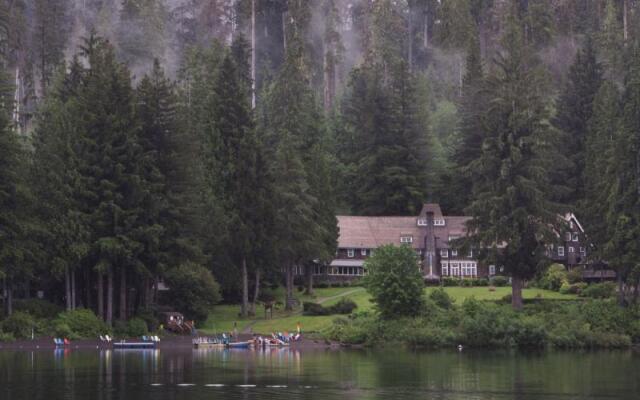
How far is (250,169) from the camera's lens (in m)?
94.4

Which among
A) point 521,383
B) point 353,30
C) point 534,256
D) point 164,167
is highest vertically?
point 353,30

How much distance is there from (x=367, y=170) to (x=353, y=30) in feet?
232

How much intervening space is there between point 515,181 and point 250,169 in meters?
21.3

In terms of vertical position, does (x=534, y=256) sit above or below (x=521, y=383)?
above

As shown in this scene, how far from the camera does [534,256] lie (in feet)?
300

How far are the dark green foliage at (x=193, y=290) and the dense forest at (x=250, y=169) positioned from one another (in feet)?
0.46

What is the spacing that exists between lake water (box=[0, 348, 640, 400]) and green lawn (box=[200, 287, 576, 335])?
1000 centimetres

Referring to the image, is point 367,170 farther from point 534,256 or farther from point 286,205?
point 534,256

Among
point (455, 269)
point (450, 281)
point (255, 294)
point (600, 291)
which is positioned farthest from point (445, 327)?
point (455, 269)

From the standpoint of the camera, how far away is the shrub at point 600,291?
9669 cm

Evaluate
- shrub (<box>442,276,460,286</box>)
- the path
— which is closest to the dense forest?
the path

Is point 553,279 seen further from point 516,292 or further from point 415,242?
point 415,242

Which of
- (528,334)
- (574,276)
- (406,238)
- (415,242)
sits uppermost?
(406,238)

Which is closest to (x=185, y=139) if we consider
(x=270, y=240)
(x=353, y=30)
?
(x=270, y=240)
